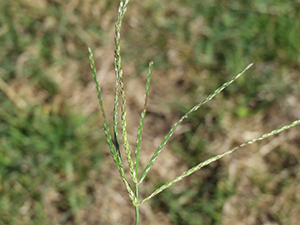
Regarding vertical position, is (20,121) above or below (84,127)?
above

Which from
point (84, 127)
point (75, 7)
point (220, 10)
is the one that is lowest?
point (84, 127)

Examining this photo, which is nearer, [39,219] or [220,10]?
[39,219]

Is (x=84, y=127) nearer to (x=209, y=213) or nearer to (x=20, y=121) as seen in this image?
(x=20, y=121)

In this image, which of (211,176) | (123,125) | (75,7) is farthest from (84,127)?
(123,125)

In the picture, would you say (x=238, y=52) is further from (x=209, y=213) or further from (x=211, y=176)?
(x=209, y=213)

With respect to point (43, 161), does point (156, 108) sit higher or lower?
higher

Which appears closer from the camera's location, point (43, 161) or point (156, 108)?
point (43, 161)

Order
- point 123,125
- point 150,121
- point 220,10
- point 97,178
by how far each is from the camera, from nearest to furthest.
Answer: point 123,125 → point 97,178 → point 150,121 → point 220,10

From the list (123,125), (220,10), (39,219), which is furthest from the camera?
(220,10)
